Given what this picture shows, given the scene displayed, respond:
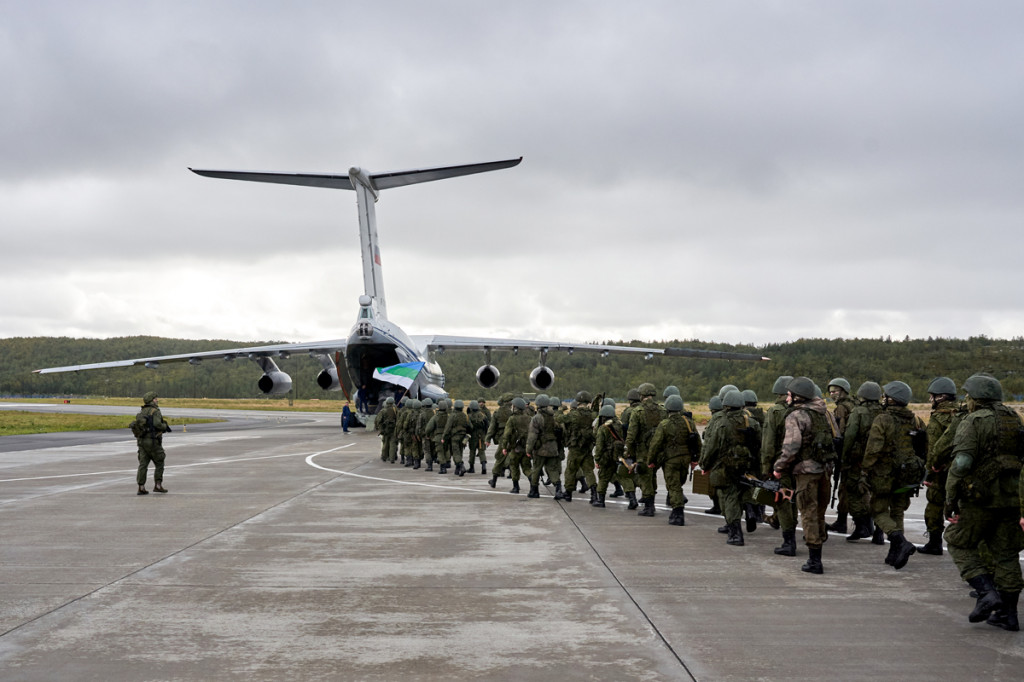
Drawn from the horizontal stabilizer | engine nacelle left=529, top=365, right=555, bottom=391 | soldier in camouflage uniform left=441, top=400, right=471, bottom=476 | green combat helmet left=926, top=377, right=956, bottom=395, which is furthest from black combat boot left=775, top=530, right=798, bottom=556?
engine nacelle left=529, top=365, right=555, bottom=391

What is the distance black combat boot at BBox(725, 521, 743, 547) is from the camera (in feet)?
30.9

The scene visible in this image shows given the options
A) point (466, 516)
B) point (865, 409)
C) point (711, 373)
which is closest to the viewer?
point (865, 409)

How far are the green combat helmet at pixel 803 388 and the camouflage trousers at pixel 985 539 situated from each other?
222 cm

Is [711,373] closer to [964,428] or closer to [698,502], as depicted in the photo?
[698,502]

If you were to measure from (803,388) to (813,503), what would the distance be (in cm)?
112

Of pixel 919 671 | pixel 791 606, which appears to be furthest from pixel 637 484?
pixel 919 671

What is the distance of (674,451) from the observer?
11.0 metres

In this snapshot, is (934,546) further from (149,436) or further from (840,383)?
(149,436)

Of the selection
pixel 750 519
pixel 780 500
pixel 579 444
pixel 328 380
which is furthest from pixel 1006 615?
pixel 328 380

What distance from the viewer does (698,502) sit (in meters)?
14.0

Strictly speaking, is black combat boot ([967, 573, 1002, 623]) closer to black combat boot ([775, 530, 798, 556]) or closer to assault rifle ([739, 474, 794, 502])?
assault rifle ([739, 474, 794, 502])

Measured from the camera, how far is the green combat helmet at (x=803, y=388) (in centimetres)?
831

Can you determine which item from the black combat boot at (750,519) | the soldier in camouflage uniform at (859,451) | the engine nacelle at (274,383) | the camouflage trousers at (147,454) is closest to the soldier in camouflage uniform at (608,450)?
the black combat boot at (750,519)

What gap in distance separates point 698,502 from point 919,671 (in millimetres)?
9114
